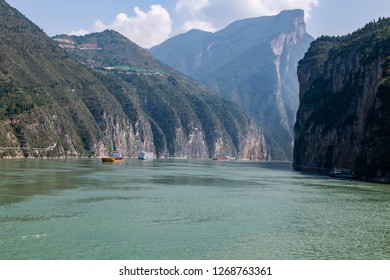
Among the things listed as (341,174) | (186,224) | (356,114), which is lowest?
(186,224)

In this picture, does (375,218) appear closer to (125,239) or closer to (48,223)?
(125,239)

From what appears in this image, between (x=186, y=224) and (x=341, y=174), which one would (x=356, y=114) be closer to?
(x=341, y=174)

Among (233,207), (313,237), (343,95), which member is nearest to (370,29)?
(343,95)

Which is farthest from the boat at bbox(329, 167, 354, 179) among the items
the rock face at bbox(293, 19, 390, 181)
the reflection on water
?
the reflection on water

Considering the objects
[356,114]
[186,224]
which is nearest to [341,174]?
[356,114]

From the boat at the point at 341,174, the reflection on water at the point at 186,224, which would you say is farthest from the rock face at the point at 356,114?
the reflection on water at the point at 186,224

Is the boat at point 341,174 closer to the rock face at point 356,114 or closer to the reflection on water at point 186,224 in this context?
the rock face at point 356,114
